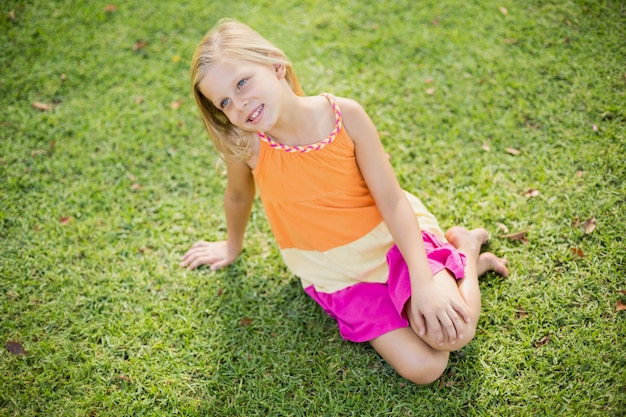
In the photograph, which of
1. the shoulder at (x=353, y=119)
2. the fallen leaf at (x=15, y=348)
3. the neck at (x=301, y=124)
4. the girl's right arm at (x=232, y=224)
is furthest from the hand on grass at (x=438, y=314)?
the fallen leaf at (x=15, y=348)

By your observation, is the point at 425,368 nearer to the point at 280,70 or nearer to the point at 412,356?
the point at 412,356

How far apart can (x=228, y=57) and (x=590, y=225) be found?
2388 millimetres

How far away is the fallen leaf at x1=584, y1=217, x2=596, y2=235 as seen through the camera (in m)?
3.07

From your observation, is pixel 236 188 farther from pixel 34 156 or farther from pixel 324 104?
pixel 34 156

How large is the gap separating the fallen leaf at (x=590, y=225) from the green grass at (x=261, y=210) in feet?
0.13

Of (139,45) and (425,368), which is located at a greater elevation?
(139,45)

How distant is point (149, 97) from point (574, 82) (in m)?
3.46

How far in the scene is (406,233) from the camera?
2.58 m

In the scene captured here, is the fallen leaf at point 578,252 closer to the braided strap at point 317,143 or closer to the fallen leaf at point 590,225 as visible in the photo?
the fallen leaf at point 590,225

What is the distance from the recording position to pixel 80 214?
3592 mm

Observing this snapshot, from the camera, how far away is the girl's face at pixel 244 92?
2.30 m

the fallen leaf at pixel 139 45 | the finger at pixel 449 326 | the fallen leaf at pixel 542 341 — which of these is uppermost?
the fallen leaf at pixel 139 45

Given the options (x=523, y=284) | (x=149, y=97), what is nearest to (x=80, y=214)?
(x=149, y=97)

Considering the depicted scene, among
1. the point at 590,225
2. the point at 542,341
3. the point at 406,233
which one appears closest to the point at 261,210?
the point at 406,233
